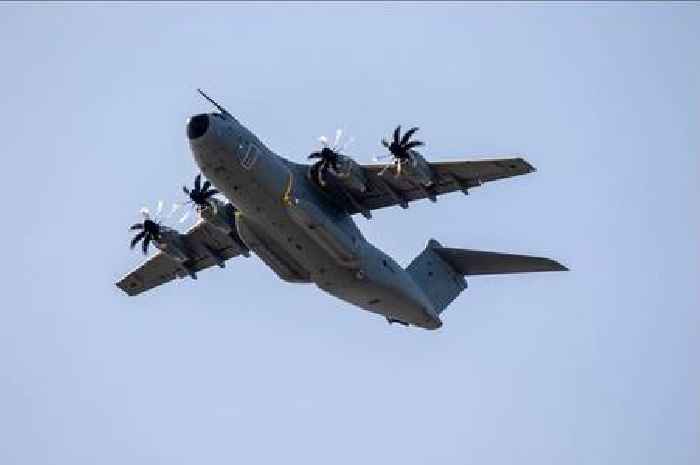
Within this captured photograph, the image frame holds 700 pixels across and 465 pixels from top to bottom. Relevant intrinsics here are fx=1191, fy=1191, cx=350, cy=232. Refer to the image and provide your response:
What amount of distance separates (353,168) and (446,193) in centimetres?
269

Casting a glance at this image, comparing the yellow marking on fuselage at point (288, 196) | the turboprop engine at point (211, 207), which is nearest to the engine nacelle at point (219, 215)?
the turboprop engine at point (211, 207)

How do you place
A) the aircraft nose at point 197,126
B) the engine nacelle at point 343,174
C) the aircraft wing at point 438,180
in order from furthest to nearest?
the engine nacelle at point 343,174 → the aircraft wing at point 438,180 → the aircraft nose at point 197,126

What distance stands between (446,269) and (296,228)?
691 cm

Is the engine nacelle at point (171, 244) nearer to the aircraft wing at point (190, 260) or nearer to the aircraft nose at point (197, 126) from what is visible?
the aircraft wing at point (190, 260)

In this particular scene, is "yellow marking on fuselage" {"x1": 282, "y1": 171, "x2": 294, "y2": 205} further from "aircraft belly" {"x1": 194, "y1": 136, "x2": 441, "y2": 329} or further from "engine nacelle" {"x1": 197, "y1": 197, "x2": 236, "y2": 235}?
"engine nacelle" {"x1": 197, "y1": 197, "x2": 236, "y2": 235}

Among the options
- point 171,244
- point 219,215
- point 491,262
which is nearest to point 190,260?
point 171,244

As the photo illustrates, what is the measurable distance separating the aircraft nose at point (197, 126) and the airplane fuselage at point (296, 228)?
24 mm

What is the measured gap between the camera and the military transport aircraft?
29.1m

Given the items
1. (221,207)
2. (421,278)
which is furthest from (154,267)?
(421,278)

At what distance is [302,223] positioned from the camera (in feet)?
97.1

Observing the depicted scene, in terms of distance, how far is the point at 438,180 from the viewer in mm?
31078

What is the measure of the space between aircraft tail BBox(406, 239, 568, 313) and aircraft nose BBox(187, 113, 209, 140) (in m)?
8.92

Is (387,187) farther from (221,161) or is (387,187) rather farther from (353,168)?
(221,161)

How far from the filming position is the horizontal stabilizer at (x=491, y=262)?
32562mm
